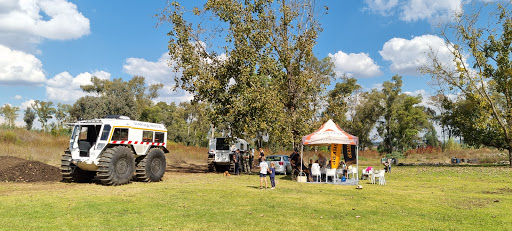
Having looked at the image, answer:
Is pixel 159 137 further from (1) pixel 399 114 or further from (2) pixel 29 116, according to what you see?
(2) pixel 29 116

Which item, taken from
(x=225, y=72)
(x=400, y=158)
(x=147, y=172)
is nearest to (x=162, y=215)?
(x=147, y=172)

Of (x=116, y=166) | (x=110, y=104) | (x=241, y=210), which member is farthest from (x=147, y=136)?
(x=110, y=104)

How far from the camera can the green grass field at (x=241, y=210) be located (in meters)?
7.74

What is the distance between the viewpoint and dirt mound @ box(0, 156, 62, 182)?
15.3m

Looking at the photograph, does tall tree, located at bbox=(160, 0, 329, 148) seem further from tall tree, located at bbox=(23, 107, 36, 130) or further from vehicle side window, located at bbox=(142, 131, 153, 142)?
tall tree, located at bbox=(23, 107, 36, 130)

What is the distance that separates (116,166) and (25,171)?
16.4 feet

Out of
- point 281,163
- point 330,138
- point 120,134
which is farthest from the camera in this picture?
point 281,163

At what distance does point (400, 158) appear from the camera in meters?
47.8

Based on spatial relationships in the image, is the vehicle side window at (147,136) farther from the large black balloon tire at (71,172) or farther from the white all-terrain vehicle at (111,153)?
the large black balloon tire at (71,172)

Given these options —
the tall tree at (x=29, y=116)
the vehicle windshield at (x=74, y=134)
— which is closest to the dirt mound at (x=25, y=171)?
the vehicle windshield at (x=74, y=134)

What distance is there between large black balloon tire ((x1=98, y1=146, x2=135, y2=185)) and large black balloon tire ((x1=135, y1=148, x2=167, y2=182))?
743mm

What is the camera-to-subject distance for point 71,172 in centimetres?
1477

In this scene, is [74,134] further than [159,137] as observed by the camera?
No

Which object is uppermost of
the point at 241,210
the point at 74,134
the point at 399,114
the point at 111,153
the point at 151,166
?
the point at 399,114
